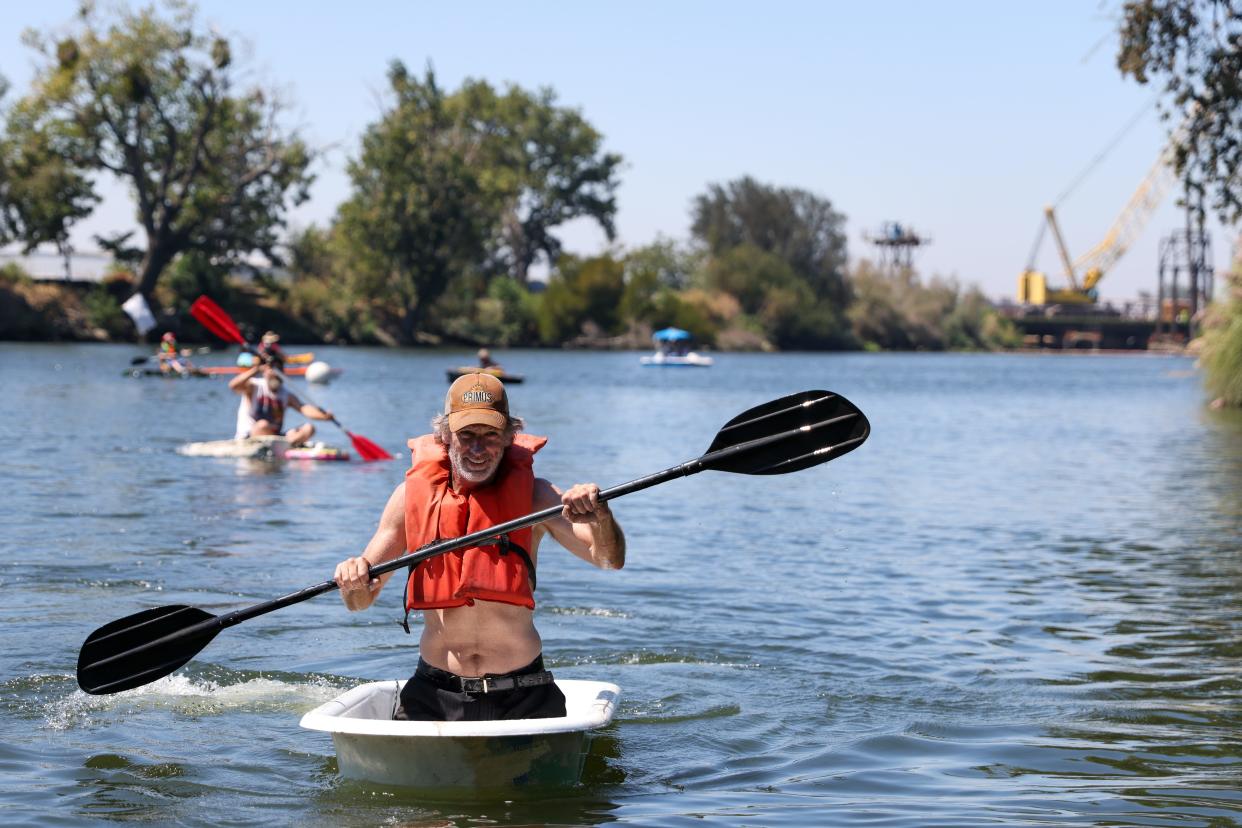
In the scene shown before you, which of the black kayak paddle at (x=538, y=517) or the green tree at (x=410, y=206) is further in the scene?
the green tree at (x=410, y=206)

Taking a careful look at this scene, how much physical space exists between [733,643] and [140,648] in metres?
4.44

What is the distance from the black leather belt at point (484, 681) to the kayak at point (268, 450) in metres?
14.6

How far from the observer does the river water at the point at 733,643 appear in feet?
22.8

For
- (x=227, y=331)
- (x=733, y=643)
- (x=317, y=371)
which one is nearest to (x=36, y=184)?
(x=317, y=371)

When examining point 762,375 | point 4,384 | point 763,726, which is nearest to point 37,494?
point 763,726

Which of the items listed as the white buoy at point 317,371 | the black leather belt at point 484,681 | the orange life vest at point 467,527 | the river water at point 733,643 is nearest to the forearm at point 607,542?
the orange life vest at point 467,527

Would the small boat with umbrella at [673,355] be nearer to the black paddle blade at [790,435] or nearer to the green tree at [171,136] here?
the green tree at [171,136]

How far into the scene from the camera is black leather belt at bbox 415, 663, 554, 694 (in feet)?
21.5

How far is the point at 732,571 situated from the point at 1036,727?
5.62m

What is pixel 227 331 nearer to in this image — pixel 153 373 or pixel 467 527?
pixel 467 527

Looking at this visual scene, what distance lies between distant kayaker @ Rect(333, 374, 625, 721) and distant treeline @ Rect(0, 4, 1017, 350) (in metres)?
61.6

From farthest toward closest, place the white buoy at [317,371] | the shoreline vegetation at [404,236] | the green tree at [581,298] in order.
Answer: the green tree at [581,298]
the shoreline vegetation at [404,236]
the white buoy at [317,371]

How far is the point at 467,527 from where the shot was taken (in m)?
6.57

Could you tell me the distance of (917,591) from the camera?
12.7 metres
